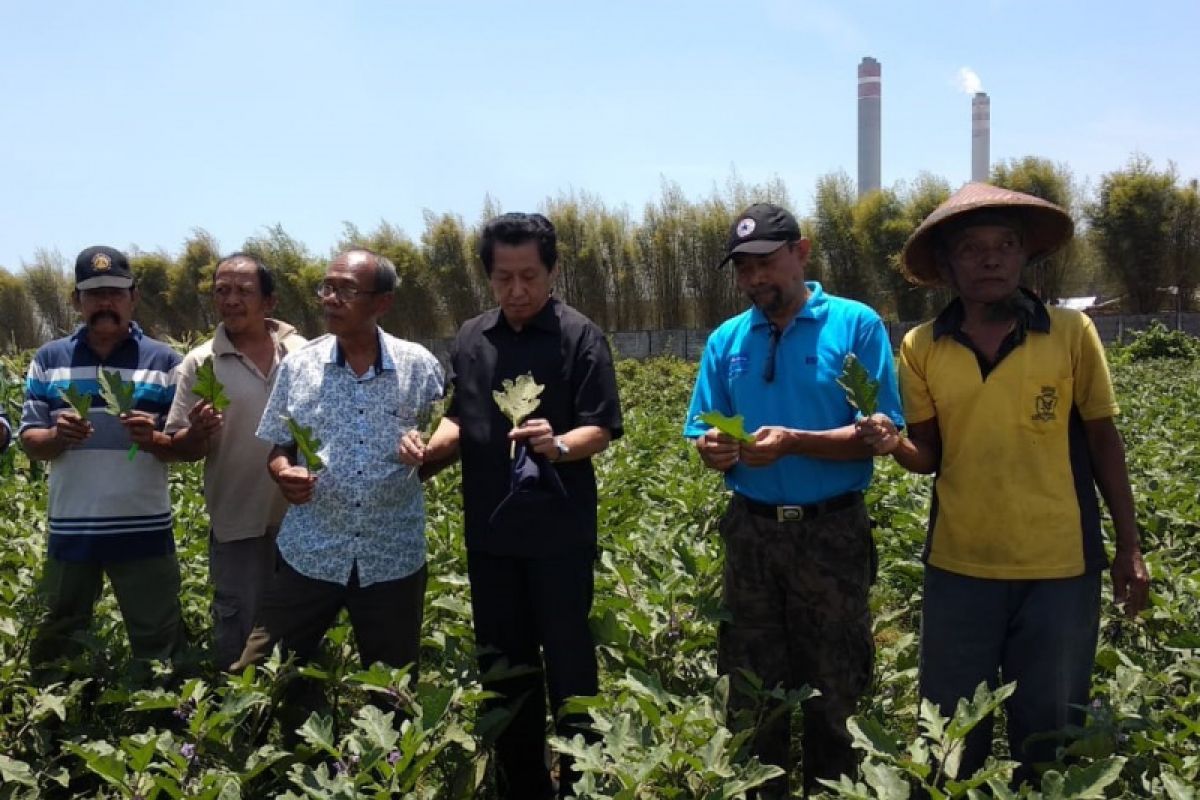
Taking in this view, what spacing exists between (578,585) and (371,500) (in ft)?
2.21

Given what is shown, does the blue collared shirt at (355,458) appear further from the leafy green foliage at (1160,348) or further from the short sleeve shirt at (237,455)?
the leafy green foliage at (1160,348)

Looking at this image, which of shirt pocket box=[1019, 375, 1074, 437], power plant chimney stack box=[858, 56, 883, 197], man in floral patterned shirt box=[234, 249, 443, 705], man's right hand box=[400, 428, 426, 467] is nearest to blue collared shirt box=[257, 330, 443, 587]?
man in floral patterned shirt box=[234, 249, 443, 705]

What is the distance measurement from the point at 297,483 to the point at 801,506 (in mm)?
1463

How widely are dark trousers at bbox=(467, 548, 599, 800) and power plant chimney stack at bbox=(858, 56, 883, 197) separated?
2075 inches

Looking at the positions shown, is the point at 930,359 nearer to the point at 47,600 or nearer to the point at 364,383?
the point at 364,383

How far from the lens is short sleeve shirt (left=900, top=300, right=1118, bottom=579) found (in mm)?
2535

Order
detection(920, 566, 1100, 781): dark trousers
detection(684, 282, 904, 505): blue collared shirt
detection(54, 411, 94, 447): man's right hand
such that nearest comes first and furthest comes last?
detection(920, 566, 1100, 781): dark trousers → detection(684, 282, 904, 505): blue collared shirt → detection(54, 411, 94, 447): man's right hand

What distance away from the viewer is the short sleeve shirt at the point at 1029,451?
2.54m

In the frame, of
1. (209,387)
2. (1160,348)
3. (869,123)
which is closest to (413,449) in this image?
(209,387)

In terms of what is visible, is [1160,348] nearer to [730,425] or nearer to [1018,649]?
[1018,649]

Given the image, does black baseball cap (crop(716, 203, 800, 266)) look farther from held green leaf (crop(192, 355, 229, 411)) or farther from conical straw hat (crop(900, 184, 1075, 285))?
held green leaf (crop(192, 355, 229, 411))

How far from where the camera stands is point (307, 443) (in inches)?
113

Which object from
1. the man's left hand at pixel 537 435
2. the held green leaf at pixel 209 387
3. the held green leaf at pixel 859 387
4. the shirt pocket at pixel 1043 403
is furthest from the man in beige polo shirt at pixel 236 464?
the shirt pocket at pixel 1043 403

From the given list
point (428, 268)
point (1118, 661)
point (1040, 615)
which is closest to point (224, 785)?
point (1040, 615)
